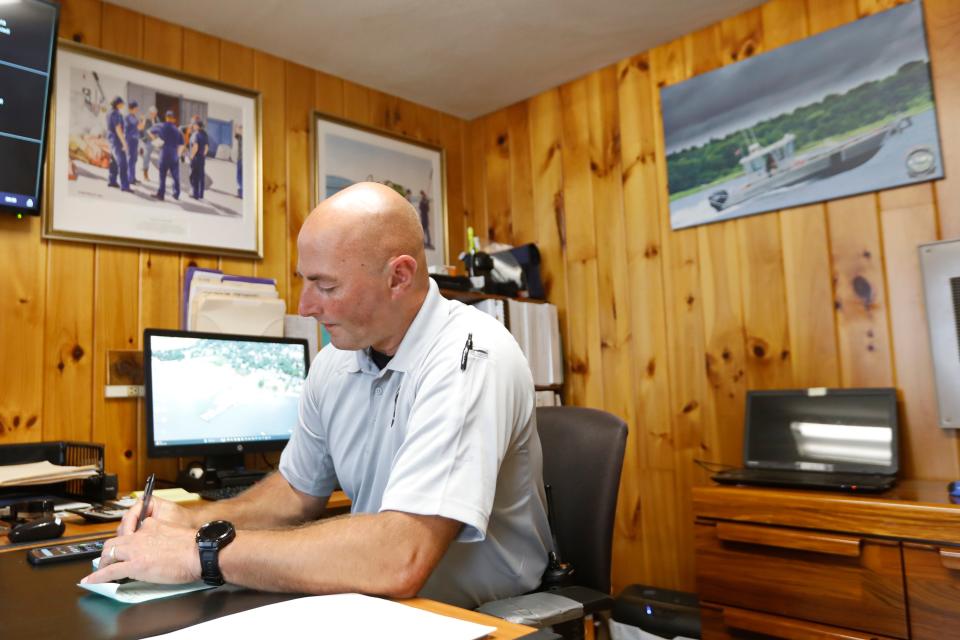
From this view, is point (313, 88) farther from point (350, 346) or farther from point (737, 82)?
point (350, 346)

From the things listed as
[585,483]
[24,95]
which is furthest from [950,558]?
[24,95]

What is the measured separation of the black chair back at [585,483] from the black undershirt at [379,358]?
432 mm

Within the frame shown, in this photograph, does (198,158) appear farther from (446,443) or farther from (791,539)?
(791,539)

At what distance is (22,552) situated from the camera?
1.17 m

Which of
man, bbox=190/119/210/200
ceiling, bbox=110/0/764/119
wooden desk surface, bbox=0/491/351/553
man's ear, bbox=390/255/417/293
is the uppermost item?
ceiling, bbox=110/0/764/119

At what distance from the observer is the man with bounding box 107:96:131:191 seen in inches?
90.7

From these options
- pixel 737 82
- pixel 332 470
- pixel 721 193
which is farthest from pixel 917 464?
pixel 332 470

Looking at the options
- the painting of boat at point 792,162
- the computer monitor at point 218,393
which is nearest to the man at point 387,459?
the computer monitor at point 218,393

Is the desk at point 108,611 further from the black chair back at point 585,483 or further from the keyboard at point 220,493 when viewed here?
the keyboard at point 220,493

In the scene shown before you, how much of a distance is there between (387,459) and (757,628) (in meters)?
1.29

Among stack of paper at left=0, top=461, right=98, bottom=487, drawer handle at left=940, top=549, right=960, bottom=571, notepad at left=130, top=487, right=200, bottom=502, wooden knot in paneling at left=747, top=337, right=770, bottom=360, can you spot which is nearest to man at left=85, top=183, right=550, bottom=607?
notepad at left=130, top=487, right=200, bottom=502

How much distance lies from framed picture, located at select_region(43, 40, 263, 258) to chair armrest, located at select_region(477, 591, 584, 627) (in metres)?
1.89

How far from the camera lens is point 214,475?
2.10 meters

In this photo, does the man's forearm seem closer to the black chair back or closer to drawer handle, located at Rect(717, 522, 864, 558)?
the black chair back
